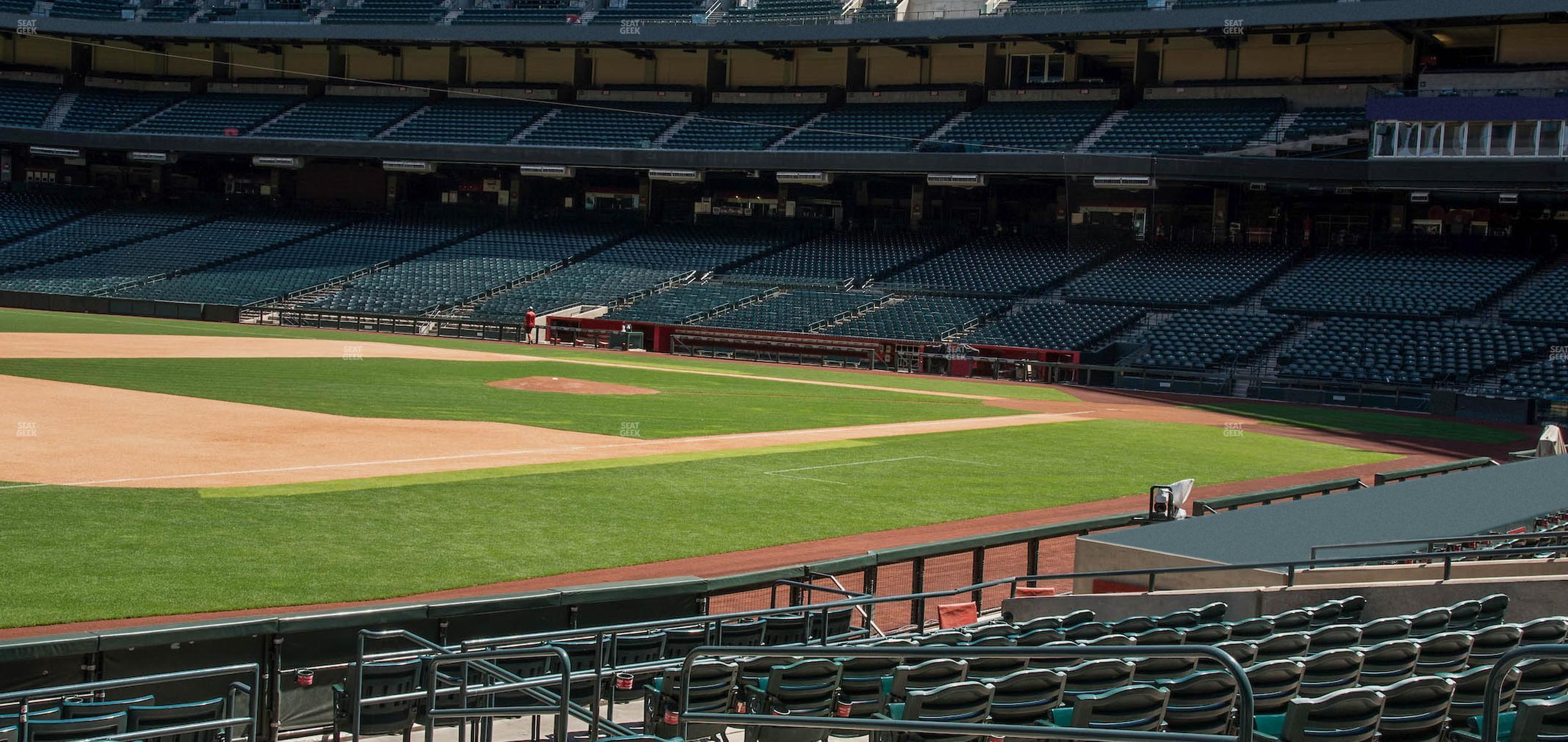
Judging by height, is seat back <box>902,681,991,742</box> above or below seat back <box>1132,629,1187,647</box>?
above

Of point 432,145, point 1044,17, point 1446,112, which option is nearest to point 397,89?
point 432,145

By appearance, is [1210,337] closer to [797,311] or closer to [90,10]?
[797,311]

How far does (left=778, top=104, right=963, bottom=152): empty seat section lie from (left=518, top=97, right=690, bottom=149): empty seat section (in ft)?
24.8

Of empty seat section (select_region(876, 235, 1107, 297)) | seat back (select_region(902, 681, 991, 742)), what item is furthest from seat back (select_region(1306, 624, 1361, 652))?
empty seat section (select_region(876, 235, 1107, 297))

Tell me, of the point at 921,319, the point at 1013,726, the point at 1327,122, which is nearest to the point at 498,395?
the point at 921,319

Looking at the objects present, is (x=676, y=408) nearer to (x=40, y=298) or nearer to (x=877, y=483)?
(x=877, y=483)

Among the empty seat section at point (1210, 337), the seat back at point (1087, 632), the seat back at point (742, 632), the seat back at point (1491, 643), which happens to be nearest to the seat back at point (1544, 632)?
the seat back at point (1491, 643)

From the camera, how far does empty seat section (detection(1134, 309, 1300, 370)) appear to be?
44.5m

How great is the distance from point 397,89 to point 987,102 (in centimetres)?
3118

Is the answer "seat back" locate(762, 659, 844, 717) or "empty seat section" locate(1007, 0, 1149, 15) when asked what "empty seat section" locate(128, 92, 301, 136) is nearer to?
"empty seat section" locate(1007, 0, 1149, 15)

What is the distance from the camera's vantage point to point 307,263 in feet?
205

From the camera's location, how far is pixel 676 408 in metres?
32.3

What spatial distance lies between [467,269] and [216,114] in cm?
1997

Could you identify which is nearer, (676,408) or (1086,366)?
(676,408)
